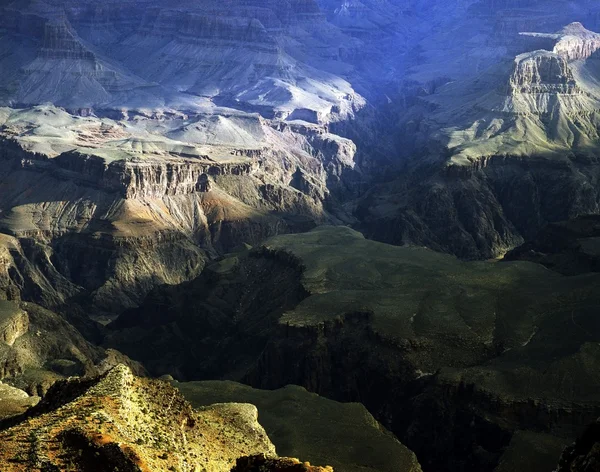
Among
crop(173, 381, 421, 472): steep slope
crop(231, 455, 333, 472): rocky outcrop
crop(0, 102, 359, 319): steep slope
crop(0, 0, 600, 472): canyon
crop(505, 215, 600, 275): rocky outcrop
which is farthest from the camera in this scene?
crop(0, 102, 359, 319): steep slope

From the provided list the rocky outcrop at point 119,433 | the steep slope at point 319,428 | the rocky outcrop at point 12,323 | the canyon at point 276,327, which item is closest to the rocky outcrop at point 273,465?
the canyon at point 276,327

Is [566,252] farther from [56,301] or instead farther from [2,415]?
[2,415]

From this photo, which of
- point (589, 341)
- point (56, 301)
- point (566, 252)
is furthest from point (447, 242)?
point (589, 341)

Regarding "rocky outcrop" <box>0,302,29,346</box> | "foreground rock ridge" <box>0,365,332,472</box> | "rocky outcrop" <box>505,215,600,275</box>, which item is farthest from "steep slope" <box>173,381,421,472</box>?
"rocky outcrop" <box>505,215,600,275</box>

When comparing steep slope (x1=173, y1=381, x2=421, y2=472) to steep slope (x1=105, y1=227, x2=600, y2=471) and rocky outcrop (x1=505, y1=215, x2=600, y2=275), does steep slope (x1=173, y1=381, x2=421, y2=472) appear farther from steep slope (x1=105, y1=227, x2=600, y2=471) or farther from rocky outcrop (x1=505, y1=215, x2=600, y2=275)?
rocky outcrop (x1=505, y1=215, x2=600, y2=275)

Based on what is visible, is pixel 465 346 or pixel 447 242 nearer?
pixel 465 346

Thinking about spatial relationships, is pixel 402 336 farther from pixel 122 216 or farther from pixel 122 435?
pixel 122 216

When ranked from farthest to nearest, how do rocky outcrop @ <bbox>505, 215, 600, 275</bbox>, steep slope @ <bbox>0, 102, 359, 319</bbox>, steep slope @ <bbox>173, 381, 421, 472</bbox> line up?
1. steep slope @ <bbox>0, 102, 359, 319</bbox>
2. rocky outcrop @ <bbox>505, 215, 600, 275</bbox>
3. steep slope @ <bbox>173, 381, 421, 472</bbox>
